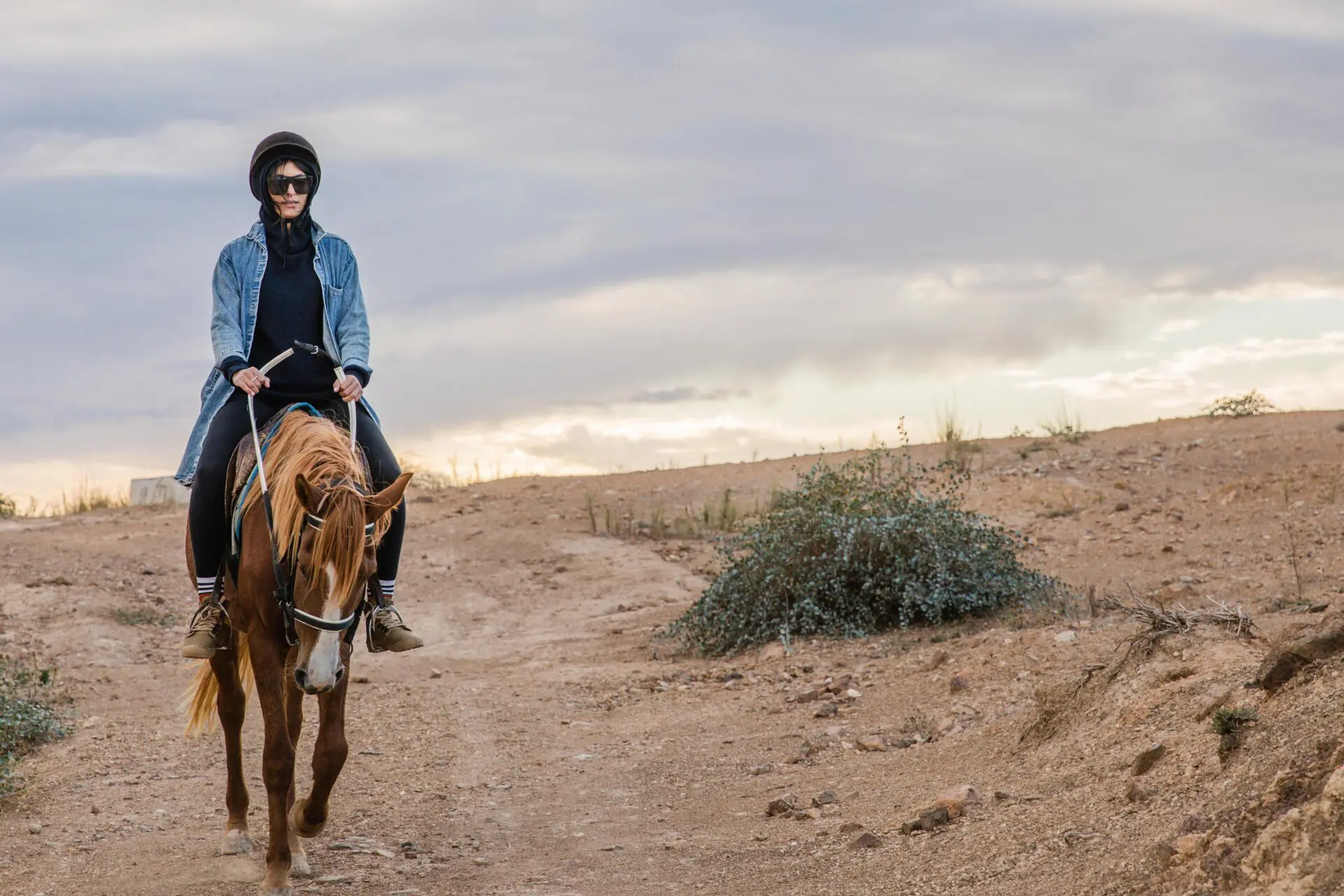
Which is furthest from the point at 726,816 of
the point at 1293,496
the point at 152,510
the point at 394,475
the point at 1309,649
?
the point at 152,510

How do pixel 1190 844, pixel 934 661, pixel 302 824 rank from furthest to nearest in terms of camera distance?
pixel 934 661, pixel 302 824, pixel 1190 844

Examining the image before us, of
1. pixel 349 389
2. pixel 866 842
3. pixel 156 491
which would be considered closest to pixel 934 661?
pixel 866 842

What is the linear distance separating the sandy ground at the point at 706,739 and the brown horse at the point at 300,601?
0.31 meters

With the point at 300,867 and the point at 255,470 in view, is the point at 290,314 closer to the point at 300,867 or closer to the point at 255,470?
the point at 255,470

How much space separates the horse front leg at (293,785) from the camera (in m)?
5.46

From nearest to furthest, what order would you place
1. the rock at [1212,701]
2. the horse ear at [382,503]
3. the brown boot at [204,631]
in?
the horse ear at [382,503]
the rock at [1212,701]
the brown boot at [204,631]

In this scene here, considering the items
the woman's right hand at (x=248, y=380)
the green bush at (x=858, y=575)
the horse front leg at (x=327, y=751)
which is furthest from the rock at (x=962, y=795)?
the green bush at (x=858, y=575)

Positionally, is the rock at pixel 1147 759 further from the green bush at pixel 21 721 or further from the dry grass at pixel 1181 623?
the green bush at pixel 21 721

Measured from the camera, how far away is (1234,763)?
462 cm

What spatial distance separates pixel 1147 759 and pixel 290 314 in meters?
4.47

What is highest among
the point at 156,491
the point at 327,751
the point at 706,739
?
the point at 156,491

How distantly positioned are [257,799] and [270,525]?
2782 millimetres

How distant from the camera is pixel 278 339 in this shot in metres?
6.42

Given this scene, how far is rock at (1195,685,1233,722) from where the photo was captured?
5.23 metres
